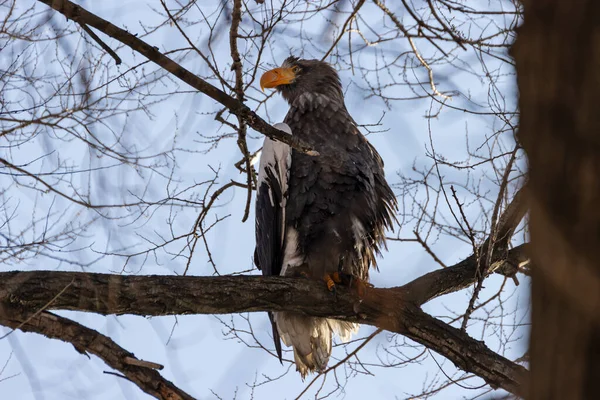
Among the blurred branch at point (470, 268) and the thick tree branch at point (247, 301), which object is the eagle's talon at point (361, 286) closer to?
the thick tree branch at point (247, 301)

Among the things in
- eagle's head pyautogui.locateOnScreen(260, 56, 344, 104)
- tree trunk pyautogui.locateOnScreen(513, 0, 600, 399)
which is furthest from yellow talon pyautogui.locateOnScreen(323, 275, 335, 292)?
tree trunk pyautogui.locateOnScreen(513, 0, 600, 399)

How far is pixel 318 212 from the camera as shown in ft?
15.6

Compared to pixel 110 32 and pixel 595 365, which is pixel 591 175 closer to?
pixel 595 365

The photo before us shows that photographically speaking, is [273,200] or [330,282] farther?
[273,200]

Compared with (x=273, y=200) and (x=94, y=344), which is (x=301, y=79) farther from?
(x=94, y=344)

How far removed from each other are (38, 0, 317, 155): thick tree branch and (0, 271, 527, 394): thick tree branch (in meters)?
0.88

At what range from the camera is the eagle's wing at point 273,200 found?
4.90 m

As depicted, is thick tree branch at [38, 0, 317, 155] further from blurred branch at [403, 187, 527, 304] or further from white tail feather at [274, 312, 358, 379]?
white tail feather at [274, 312, 358, 379]

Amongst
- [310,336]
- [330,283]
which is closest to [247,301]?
[330,283]

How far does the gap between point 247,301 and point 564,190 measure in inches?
105

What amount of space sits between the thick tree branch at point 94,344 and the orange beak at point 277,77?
3440 mm

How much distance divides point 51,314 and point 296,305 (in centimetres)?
136

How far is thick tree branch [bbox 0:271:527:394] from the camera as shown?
3150mm

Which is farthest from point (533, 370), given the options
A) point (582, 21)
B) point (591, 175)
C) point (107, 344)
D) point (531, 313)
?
point (107, 344)
